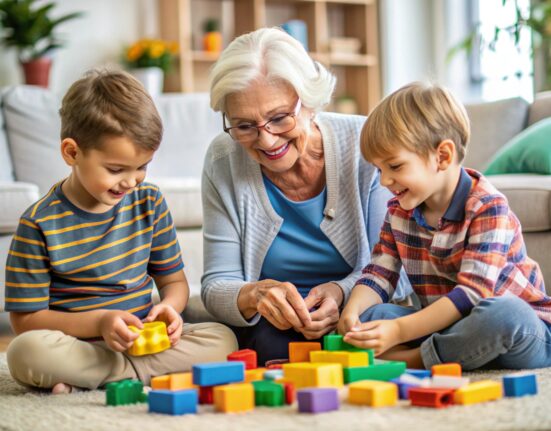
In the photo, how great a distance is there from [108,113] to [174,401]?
0.64 m

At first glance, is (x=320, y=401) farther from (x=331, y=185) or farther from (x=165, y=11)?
(x=165, y=11)

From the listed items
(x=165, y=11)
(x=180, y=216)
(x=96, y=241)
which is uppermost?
(x=165, y=11)

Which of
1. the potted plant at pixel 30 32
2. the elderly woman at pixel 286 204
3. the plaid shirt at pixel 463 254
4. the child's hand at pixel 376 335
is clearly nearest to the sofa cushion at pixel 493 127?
the elderly woman at pixel 286 204

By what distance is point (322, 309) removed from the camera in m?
1.75

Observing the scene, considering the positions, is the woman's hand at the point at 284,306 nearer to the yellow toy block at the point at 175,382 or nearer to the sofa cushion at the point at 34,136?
the yellow toy block at the point at 175,382

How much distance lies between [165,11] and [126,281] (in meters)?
3.78

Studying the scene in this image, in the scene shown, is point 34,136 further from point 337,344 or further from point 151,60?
point 337,344

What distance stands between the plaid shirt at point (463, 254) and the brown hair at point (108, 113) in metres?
0.57

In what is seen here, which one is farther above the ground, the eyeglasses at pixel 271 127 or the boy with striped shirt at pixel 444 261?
the eyeglasses at pixel 271 127

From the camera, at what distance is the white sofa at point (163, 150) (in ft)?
11.1

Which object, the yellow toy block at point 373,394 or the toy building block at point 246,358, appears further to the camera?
the toy building block at point 246,358

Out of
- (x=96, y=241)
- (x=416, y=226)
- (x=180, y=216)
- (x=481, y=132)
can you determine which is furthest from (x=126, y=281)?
(x=481, y=132)

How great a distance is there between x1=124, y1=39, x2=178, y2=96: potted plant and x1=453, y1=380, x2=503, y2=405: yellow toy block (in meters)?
3.81

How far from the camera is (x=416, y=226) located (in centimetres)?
179
